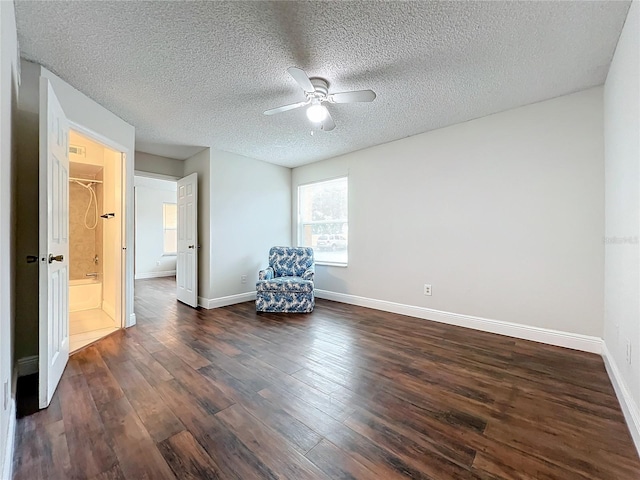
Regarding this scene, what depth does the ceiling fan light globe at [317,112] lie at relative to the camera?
96.8 inches

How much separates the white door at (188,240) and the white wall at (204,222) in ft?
0.33

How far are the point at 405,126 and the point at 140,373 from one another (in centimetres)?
373

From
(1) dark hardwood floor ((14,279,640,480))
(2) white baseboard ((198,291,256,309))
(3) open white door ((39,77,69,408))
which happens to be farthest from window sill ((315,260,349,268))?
(3) open white door ((39,77,69,408))

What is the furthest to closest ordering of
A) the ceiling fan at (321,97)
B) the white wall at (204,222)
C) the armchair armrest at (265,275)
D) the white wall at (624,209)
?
the white wall at (204,222) < the armchair armrest at (265,275) < the ceiling fan at (321,97) < the white wall at (624,209)

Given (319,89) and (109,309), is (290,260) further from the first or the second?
(319,89)

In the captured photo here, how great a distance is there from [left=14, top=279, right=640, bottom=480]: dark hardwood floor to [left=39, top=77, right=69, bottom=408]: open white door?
0.81 feet

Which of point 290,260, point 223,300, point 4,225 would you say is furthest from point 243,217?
point 4,225

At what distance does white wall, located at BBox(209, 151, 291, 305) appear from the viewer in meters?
4.30

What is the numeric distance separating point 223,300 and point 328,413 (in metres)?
3.06

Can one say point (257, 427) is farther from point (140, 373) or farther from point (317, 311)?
point (317, 311)

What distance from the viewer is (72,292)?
4082mm

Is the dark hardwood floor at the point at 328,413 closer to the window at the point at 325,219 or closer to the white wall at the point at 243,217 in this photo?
the white wall at the point at 243,217

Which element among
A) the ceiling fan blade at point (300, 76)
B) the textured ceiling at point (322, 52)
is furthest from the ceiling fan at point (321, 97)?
the textured ceiling at point (322, 52)

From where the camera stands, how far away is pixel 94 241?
186 inches
